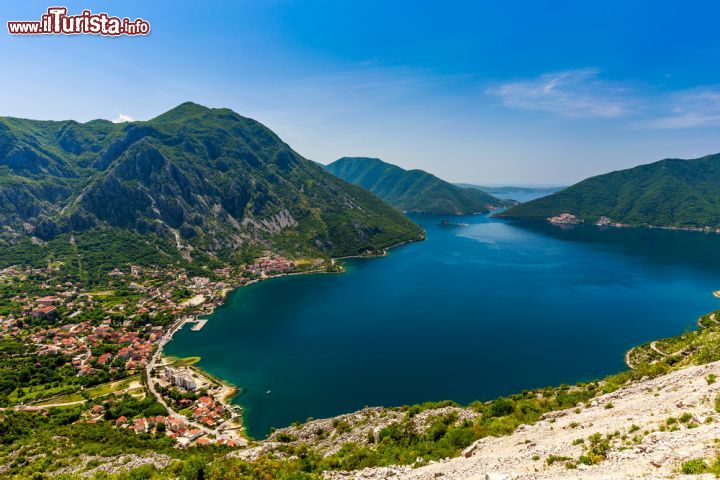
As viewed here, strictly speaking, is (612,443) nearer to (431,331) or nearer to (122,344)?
(431,331)

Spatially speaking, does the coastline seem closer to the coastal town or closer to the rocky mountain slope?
the coastal town

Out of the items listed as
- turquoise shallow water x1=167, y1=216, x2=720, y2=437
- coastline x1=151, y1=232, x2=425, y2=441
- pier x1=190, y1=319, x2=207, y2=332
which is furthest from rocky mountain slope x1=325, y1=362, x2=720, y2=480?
pier x1=190, y1=319, x2=207, y2=332

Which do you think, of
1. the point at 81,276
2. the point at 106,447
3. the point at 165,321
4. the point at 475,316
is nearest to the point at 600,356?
the point at 475,316

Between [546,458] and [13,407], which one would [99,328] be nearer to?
[13,407]

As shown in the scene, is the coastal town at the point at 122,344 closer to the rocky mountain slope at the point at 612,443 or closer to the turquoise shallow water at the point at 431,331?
the turquoise shallow water at the point at 431,331

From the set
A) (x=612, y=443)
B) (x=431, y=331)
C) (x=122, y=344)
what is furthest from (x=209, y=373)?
(x=612, y=443)

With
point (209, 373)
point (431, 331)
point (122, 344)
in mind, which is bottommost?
point (209, 373)

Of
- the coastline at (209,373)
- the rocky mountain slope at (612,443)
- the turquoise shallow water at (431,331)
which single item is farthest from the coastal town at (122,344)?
the rocky mountain slope at (612,443)
